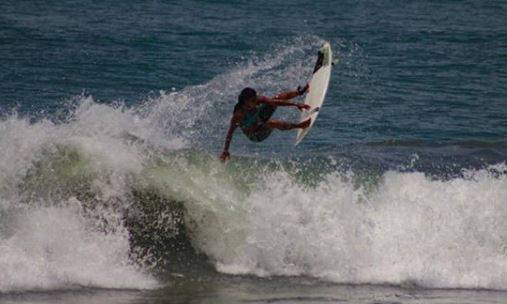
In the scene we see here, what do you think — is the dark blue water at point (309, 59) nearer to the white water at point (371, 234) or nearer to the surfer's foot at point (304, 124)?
the white water at point (371, 234)

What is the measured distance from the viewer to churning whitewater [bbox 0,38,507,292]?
11.5 m

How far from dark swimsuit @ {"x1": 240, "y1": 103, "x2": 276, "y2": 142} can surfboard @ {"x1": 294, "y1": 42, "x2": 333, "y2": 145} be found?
1.93 feet

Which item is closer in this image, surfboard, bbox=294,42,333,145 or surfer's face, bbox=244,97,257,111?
surfer's face, bbox=244,97,257,111

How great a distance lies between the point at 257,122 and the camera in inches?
497

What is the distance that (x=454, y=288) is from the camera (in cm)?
1172

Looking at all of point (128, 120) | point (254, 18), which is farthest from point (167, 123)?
point (254, 18)

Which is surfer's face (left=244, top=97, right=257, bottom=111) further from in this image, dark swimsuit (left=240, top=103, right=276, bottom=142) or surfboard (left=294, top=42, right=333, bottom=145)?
surfboard (left=294, top=42, right=333, bottom=145)

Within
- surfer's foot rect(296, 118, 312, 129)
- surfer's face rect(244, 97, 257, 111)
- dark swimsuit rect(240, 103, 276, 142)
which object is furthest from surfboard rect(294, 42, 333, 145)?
surfer's face rect(244, 97, 257, 111)

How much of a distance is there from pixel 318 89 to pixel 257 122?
1148mm

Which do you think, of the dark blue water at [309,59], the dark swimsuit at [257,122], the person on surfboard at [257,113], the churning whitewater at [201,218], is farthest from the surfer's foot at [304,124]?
the dark blue water at [309,59]

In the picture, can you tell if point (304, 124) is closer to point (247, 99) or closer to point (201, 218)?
point (247, 99)

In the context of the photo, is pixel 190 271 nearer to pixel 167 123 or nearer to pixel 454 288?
pixel 454 288

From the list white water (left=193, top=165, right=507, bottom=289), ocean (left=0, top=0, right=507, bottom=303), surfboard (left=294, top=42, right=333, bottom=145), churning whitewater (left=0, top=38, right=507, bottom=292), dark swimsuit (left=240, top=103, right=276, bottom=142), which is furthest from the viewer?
surfboard (left=294, top=42, right=333, bottom=145)

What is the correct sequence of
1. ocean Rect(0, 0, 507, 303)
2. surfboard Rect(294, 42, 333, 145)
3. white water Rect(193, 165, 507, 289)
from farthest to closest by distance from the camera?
surfboard Rect(294, 42, 333, 145)
white water Rect(193, 165, 507, 289)
ocean Rect(0, 0, 507, 303)
